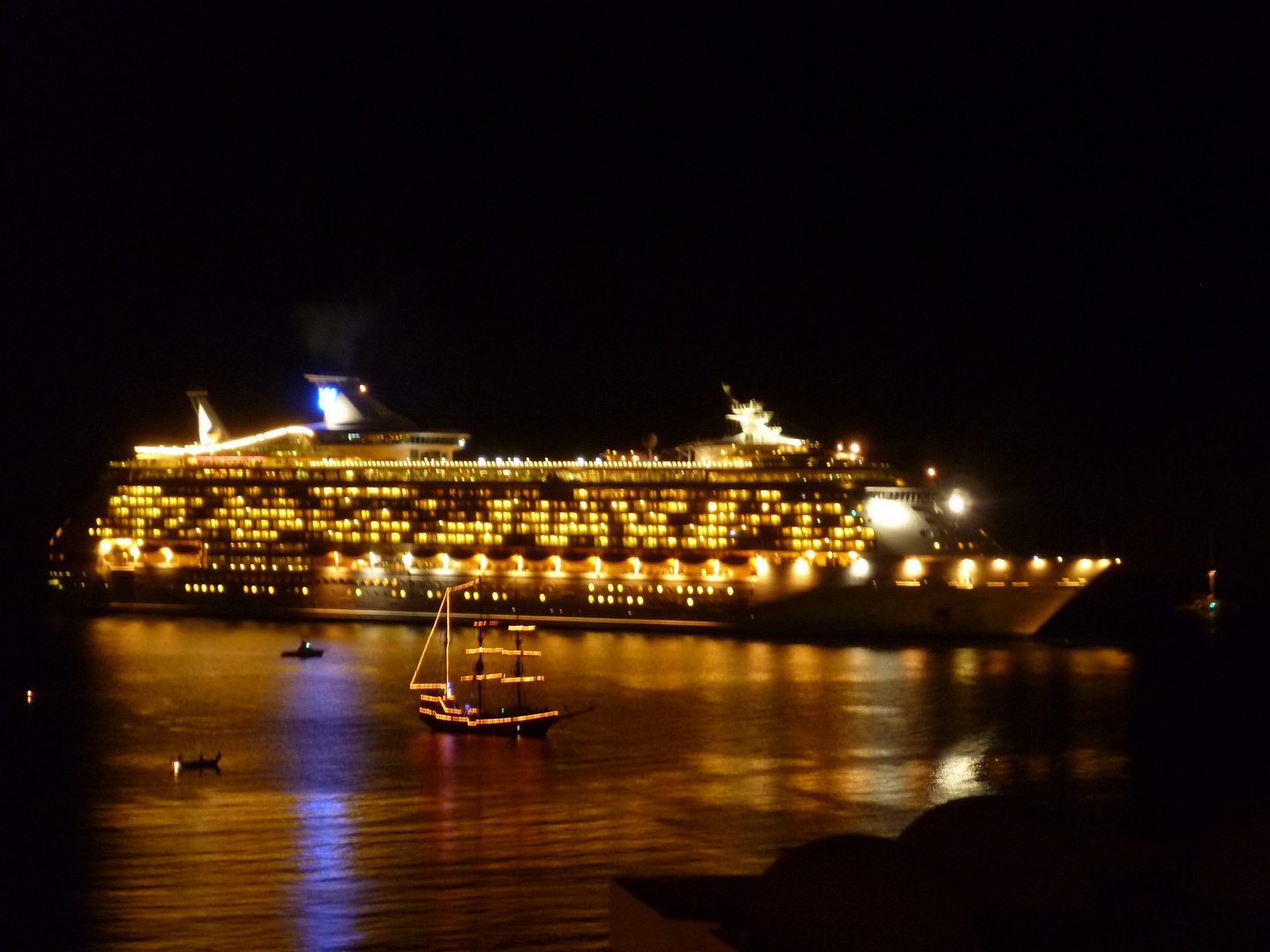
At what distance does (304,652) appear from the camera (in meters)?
36.7

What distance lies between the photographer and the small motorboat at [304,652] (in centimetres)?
3662

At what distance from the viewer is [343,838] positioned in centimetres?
1884

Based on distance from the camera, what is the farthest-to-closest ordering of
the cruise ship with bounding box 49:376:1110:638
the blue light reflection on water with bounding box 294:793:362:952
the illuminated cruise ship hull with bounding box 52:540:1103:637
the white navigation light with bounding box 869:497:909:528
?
1. the white navigation light with bounding box 869:497:909:528
2. the cruise ship with bounding box 49:376:1110:638
3. the illuminated cruise ship hull with bounding box 52:540:1103:637
4. the blue light reflection on water with bounding box 294:793:362:952

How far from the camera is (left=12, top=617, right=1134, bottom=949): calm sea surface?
627 inches

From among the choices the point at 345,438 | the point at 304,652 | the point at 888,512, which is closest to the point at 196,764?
the point at 304,652

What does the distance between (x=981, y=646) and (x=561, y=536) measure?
45.6 ft

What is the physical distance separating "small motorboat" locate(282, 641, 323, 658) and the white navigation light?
51.7ft

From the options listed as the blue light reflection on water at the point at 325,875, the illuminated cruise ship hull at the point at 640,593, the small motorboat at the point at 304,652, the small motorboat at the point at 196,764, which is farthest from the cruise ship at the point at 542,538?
the blue light reflection on water at the point at 325,875

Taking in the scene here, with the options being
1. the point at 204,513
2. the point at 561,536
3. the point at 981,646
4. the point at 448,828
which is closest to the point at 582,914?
the point at 448,828

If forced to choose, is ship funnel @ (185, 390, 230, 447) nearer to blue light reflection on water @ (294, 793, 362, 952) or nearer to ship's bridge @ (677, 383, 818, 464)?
ship's bridge @ (677, 383, 818, 464)

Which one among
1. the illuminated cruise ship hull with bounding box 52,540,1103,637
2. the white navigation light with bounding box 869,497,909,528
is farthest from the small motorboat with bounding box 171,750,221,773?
the white navigation light with bounding box 869,497,909,528

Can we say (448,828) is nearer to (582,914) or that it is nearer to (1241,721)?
(582,914)

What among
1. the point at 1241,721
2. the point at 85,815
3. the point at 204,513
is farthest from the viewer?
the point at 204,513

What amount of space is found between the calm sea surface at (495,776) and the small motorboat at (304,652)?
0.73 m
